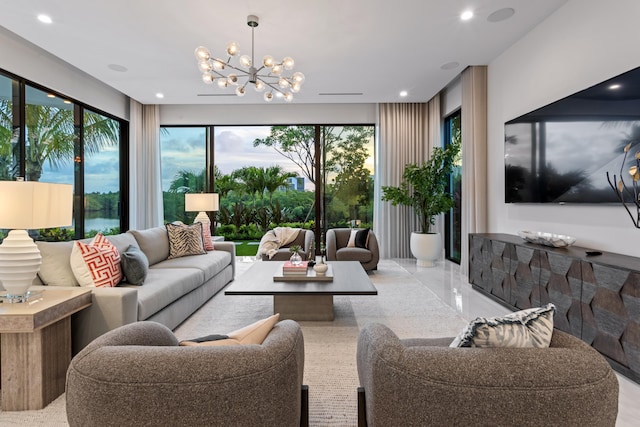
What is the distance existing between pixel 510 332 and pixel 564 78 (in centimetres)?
323

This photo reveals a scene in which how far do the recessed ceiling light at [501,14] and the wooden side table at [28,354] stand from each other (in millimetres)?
4272

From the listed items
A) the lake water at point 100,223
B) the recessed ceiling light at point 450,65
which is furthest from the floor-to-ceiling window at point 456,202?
the lake water at point 100,223

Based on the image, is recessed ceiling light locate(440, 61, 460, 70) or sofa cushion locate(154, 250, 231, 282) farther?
recessed ceiling light locate(440, 61, 460, 70)

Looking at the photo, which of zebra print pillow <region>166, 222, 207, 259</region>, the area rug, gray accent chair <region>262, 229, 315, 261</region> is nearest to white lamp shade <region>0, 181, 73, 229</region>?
the area rug

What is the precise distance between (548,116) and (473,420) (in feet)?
10.9

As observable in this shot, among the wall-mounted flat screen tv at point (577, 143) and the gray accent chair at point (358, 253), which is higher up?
the wall-mounted flat screen tv at point (577, 143)

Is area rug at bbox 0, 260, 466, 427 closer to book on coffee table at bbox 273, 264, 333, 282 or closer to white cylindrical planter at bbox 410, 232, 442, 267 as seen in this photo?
book on coffee table at bbox 273, 264, 333, 282

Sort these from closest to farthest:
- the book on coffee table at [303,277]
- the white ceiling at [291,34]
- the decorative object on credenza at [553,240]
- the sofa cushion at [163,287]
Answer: the sofa cushion at [163,287], the decorative object on credenza at [553,240], the book on coffee table at [303,277], the white ceiling at [291,34]

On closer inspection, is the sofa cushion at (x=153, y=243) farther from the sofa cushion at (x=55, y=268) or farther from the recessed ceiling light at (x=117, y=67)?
the recessed ceiling light at (x=117, y=67)

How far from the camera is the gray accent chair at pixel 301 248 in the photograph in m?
4.81

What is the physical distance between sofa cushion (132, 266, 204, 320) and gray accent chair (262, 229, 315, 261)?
1403 millimetres

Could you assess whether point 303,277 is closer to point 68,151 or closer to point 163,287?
point 163,287

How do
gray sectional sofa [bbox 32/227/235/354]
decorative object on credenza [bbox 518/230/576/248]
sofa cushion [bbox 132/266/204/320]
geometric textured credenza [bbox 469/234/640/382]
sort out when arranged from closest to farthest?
geometric textured credenza [bbox 469/234/640/382]
gray sectional sofa [bbox 32/227/235/354]
sofa cushion [bbox 132/266/204/320]
decorative object on credenza [bbox 518/230/576/248]

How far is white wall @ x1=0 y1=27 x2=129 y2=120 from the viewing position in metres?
3.91
